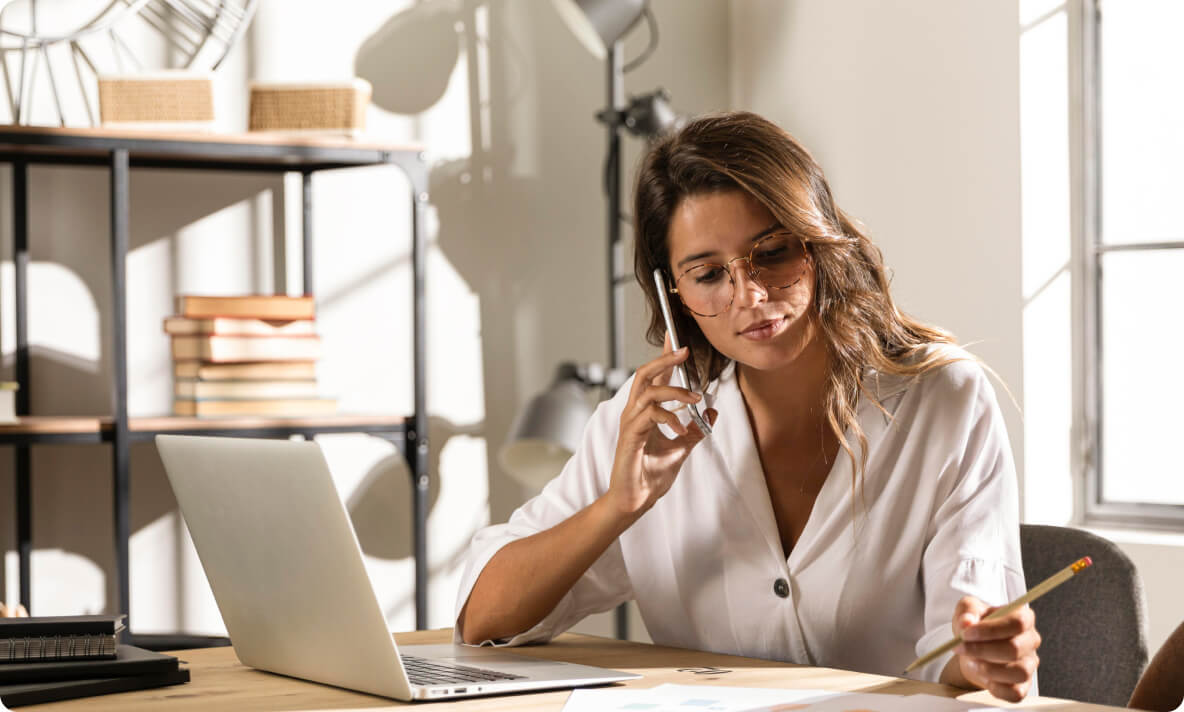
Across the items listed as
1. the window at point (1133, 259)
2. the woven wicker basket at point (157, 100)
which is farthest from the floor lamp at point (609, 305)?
the window at point (1133, 259)

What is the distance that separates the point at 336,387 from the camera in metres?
3.04

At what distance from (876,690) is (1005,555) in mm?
346

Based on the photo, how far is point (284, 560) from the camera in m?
1.21

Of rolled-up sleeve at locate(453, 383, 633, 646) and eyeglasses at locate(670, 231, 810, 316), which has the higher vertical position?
eyeglasses at locate(670, 231, 810, 316)

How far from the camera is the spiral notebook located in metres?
1.27

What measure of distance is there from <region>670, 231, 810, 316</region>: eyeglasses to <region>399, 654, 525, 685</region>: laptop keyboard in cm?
54

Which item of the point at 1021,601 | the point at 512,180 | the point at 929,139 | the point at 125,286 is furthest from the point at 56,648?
the point at 929,139

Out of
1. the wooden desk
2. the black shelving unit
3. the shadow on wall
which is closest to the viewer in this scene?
the wooden desk

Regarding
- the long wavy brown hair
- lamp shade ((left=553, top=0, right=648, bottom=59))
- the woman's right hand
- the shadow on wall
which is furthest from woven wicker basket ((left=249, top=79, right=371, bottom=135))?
the woman's right hand

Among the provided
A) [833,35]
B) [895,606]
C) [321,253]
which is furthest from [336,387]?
[895,606]

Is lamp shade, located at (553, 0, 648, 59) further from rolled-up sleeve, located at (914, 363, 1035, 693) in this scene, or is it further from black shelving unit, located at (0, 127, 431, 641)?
rolled-up sleeve, located at (914, 363, 1035, 693)

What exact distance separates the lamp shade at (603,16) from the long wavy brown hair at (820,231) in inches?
52.1

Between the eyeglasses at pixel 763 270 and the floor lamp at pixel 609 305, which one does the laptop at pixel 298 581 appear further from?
the floor lamp at pixel 609 305

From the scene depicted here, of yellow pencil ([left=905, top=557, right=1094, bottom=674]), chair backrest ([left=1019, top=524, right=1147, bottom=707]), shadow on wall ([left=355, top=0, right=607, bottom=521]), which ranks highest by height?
shadow on wall ([left=355, top=0, right=607, bottom=521])
